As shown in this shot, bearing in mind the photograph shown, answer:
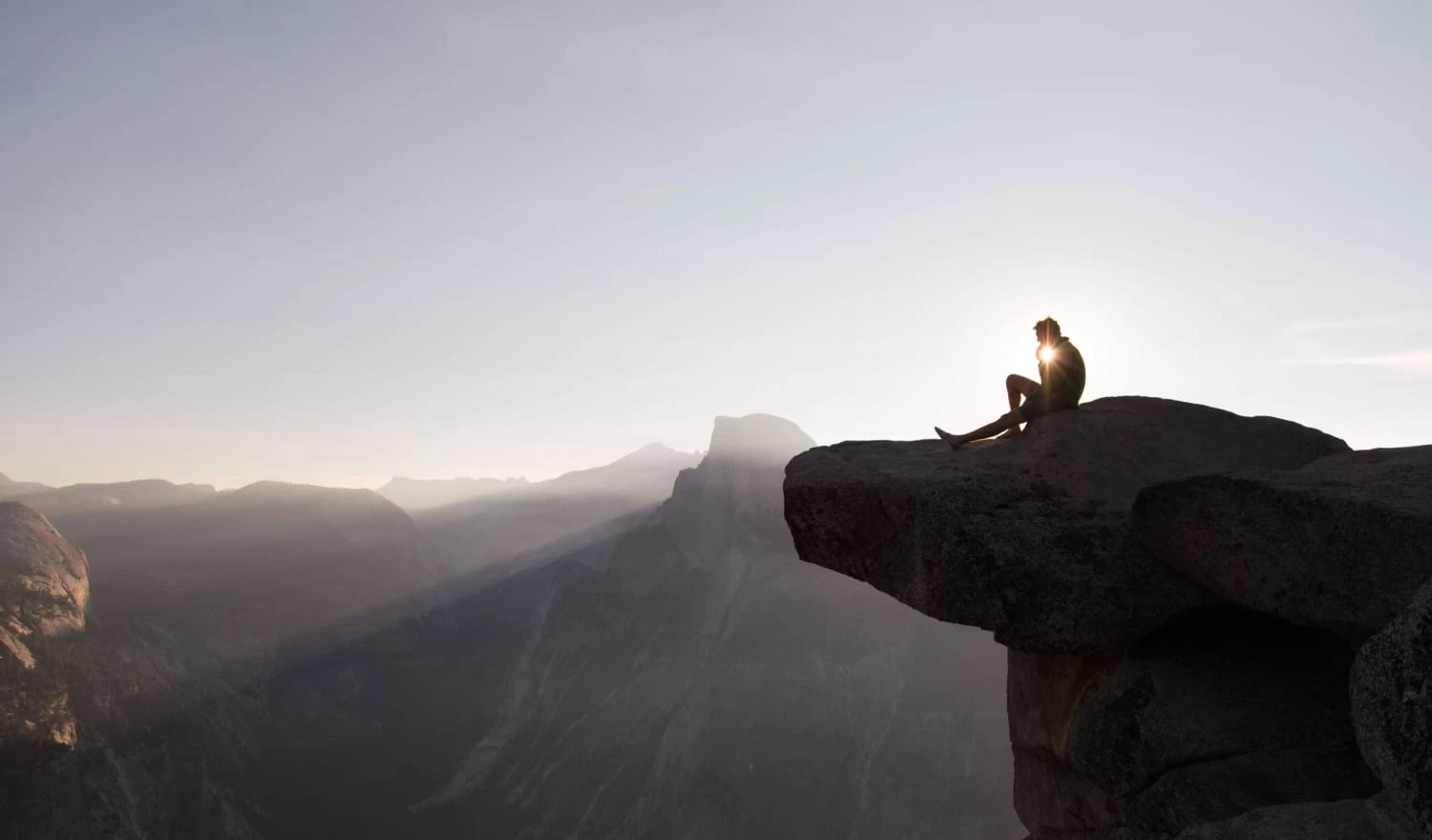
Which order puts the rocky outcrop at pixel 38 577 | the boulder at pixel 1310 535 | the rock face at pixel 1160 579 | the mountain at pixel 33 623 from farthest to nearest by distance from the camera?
1. the rocky outcrop at pixel 38 577
2. the mountain at pixel 33 623
3. the rock face at pixel 1160 579
4. the boulder at pixel 1310 535

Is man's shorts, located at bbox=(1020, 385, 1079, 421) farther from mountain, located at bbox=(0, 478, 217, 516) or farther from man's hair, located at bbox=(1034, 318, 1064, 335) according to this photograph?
mountain, located at bbox=(0, 478, 217, 516)

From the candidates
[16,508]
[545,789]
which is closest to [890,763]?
[545,789]

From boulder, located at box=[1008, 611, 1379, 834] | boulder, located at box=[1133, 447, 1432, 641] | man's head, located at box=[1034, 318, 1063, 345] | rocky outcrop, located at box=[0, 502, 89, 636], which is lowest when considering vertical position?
rocky outcrop, located at box=[0, 502, 89, 636]

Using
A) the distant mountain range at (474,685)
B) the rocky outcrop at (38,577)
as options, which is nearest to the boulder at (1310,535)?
the distant mountain range at (474,685)

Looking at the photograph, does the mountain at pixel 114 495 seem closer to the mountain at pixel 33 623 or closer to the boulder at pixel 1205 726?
the mountain at pixel 33 623

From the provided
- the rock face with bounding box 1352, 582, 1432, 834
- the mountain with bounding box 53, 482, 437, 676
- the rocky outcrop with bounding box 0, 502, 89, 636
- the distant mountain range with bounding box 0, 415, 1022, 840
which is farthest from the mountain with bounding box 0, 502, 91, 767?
the rock face with bounding box 1352, 582, 1432, 834

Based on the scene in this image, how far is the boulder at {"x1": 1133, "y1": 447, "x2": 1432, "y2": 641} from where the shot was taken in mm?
6746

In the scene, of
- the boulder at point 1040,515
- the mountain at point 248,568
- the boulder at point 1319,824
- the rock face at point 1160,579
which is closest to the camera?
the boulder at point 1319,824

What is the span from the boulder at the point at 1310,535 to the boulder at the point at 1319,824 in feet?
6.63

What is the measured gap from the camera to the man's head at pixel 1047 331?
11602 mm

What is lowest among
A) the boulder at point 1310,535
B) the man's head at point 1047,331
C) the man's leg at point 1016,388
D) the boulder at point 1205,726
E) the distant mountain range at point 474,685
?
the distant mountain range at point 474,685

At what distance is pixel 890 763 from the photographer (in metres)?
48.2

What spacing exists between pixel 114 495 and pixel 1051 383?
155206 mm

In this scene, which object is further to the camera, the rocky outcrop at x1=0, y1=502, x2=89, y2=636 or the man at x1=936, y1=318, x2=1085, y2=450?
the rocky outcrop at x1=0, y1=502, x2=89, y2=636
